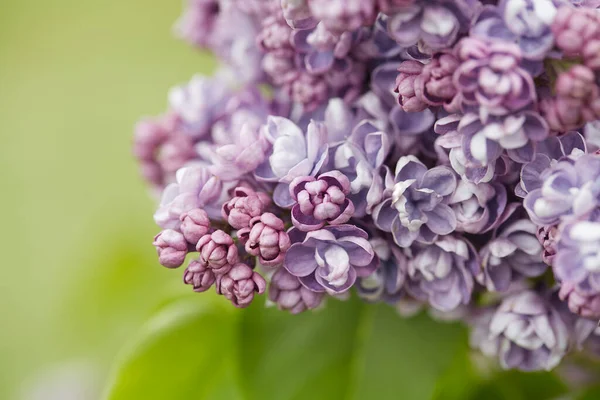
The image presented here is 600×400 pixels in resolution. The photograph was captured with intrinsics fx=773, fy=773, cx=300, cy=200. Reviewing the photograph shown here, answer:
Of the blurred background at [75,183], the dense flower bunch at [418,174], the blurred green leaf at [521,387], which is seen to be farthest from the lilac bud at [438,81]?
the blurred background at [75,183]

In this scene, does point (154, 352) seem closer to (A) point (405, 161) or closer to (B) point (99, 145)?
(A) point (405, 161)

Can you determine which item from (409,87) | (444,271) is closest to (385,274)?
(444,271)

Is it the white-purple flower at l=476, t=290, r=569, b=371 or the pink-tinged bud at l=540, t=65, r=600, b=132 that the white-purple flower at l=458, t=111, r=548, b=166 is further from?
the white-purple flower at l=476, t=290, r=569, b=371

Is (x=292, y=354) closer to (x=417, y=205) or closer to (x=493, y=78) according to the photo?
(x=417, y=205)

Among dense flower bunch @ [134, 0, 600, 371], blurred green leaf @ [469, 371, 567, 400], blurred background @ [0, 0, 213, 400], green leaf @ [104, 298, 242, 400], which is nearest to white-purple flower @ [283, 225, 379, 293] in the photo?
dense flower bunch @ [134, 0, 600, 371]

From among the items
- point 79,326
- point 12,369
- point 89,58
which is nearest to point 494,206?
point 79,326
